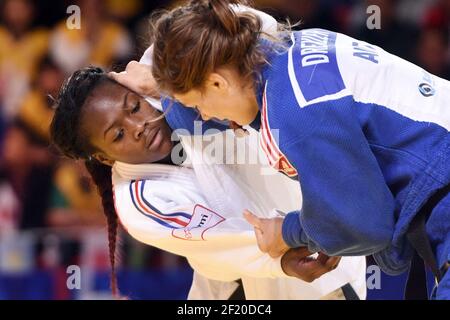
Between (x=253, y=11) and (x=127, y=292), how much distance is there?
2.41m

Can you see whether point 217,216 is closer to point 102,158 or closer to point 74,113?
point 102,158

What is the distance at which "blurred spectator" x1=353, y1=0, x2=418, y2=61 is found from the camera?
5.42 meters

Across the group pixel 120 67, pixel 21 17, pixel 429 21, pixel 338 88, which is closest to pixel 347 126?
pixel 338 88

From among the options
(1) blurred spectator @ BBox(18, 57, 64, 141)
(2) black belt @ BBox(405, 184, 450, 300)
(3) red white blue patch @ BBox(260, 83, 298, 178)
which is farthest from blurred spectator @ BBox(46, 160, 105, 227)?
(2) black belt @ BBox(405, 184, 450, 300)

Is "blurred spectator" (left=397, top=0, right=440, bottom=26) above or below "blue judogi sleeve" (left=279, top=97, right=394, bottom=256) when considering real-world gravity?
below

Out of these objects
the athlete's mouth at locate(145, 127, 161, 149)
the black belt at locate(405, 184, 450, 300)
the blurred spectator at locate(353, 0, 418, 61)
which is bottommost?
the blurred spectator at locate(353, 0, 418, 61)

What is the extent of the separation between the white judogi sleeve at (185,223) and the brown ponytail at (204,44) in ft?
2.43

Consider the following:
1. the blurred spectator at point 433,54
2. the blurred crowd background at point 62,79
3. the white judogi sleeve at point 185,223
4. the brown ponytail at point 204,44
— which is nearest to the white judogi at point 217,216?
the white judogi sleeve at point 185,223

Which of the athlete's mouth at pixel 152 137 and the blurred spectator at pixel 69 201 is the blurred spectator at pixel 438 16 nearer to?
the blurred spectator at pixel 69 201

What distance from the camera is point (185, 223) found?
3.01 meters

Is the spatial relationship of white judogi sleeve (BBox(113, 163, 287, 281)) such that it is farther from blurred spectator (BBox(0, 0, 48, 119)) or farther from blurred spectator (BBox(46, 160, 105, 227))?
blurred spectator (BBox(0, 0, 48, 119))

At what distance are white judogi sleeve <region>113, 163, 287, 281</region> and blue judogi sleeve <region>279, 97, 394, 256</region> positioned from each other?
71cm

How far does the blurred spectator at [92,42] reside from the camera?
5.43 m

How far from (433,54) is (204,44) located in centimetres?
339
